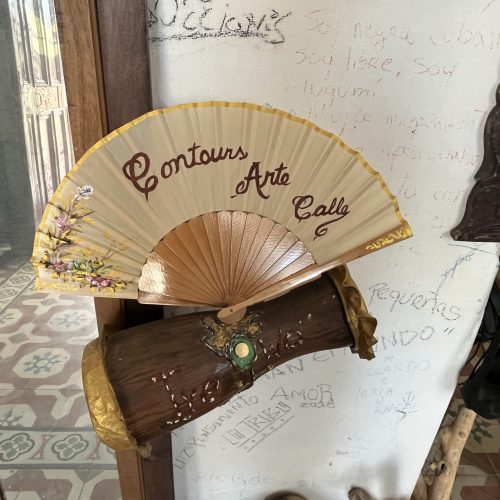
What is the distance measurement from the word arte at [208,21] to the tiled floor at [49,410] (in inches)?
26.4

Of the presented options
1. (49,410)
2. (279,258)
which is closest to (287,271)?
(279,258)

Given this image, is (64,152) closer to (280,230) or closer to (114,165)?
(114,165)

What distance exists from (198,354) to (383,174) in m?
0.45

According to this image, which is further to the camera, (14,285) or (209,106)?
(14,285)

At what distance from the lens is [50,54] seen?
70 cm

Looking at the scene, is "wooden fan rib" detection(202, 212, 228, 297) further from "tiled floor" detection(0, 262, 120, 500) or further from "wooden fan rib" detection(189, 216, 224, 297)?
"tiled floor" detection(0, 262, 120, 500)

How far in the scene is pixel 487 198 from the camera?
779 mm

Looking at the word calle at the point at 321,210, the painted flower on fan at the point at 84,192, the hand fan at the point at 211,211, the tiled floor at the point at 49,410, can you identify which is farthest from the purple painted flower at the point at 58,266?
the tiled floor at the point at 49,410

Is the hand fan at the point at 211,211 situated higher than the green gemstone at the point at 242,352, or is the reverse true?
the hand fan at the point at 211,211

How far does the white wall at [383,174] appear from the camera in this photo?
66cm

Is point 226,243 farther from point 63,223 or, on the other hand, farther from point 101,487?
point 101,487

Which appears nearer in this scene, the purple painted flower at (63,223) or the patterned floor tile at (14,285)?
the purple painted flower at (63,223)

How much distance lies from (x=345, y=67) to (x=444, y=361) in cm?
69

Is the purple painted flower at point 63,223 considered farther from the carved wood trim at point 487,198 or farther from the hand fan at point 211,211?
the carved wood trim at point 487,198
